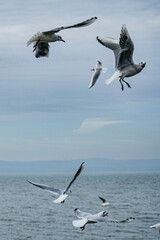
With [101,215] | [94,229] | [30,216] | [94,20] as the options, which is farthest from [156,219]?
[94,20]

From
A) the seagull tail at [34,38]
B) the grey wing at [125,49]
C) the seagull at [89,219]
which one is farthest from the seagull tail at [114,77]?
the seagull at [89,219]

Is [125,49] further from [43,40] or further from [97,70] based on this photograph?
[97,70]

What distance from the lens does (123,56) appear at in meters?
10.1

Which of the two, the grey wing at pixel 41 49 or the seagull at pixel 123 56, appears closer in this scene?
the seagull at pixel 123 56

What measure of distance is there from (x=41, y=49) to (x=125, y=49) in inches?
86.2

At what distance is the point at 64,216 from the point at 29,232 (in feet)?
36.0

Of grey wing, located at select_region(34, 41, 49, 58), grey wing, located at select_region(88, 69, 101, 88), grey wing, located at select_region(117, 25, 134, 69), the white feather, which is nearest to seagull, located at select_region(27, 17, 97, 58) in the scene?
grey wing, located at select_region(34, 41, 49, 58)

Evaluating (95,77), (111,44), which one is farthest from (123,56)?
(95,77)

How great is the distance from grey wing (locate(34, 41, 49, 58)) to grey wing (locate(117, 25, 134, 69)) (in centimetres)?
181

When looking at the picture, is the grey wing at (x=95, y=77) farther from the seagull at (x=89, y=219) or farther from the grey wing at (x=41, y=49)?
the seagull at (x=89, y=219)

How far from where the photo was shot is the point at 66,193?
10211 millimetres

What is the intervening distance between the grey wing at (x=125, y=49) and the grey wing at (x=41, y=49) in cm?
181

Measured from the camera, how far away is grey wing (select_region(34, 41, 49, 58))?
11174 mm

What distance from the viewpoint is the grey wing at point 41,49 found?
11.2m
